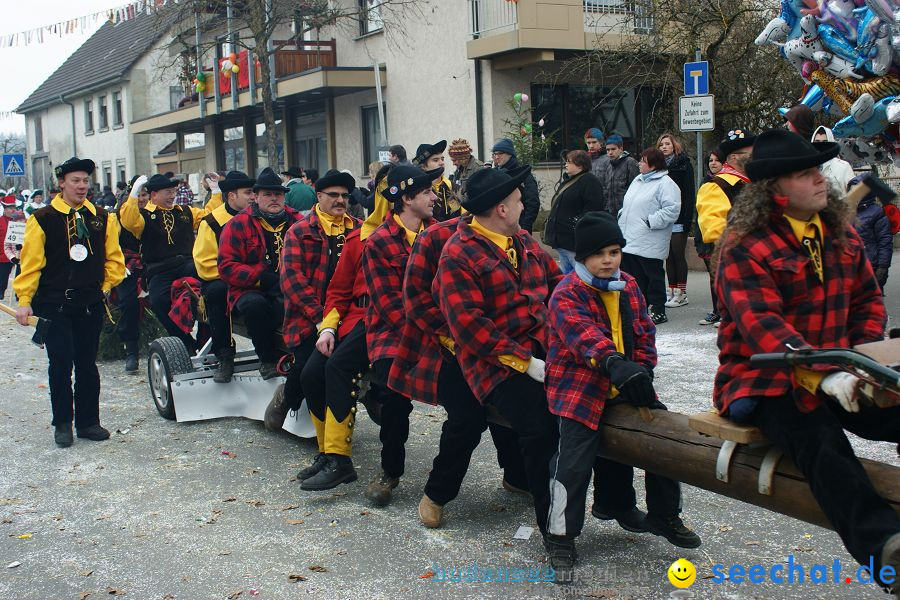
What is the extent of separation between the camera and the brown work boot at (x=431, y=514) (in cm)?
534

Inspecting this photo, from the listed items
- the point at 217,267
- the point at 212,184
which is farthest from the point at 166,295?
the point at 212,184

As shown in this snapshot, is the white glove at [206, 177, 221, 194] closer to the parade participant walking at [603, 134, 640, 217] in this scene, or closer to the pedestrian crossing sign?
the parade participant walking at [603, 134, 640, 217]

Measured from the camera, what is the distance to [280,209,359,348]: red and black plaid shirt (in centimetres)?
664

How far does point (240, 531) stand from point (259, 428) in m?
2.39

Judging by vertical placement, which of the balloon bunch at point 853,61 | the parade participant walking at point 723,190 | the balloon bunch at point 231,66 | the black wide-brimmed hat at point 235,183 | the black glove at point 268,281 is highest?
the balloon bunch at point 231,66

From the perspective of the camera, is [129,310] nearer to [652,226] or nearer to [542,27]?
[652,226]

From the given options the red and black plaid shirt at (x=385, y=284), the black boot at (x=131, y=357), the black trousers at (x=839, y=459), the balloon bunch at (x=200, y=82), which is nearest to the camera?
the black trousers at (x=839, y=459)

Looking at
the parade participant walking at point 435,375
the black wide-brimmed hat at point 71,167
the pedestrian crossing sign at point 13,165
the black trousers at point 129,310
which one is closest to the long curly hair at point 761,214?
the parade participant walking at point 435,375

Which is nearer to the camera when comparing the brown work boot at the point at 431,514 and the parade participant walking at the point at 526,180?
the brown work boot at the point at 431,514

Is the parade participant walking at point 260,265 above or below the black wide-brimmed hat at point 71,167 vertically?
below

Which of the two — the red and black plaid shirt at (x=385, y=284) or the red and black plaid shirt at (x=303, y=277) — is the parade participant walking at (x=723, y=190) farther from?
the red and black plaid shirt at (x=303, y=277)

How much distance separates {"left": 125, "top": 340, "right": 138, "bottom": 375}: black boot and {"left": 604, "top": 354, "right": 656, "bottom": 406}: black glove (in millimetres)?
7449

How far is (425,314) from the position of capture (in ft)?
17.3

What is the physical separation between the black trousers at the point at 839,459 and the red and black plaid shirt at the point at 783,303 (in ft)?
0.23
